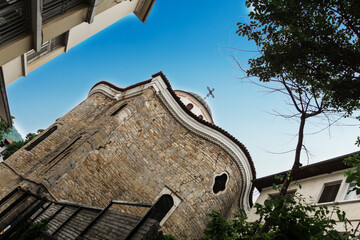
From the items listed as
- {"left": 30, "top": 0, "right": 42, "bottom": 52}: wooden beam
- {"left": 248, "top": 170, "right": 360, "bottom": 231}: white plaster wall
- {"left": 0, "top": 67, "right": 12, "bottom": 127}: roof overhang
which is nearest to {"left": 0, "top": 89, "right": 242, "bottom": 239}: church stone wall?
{"left": 0, "top": 67, "right": 12, "bottom": 127}: roof overhang

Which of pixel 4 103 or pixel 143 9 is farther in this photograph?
pixel 143 9

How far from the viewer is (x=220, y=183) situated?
10.5m

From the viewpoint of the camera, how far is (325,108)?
17.5 ft

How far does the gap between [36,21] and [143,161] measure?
22.9 feet

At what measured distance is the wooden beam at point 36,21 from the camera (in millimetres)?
3314

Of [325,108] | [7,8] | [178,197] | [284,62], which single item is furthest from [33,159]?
[325,108]

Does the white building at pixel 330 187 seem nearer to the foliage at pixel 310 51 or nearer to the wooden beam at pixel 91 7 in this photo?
the foliage at pixel 310 51

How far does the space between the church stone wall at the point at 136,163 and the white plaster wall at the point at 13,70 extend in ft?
10.5

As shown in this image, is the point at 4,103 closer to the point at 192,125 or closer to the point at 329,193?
the point at 192,125

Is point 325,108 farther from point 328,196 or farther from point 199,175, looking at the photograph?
point 199,175

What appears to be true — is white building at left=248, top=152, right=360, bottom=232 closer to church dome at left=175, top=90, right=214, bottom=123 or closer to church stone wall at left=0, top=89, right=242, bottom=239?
church stone wall at left=0, top=89, right=242, bottom=239

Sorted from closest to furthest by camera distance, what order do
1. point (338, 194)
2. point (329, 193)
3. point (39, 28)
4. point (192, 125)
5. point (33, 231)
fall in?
point (39, 28) < point (33, 231) < point (338, 194) < point (329, 193) < point (192, 125)

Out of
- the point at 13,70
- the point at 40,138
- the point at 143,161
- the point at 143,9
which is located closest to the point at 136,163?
the point at 143,161

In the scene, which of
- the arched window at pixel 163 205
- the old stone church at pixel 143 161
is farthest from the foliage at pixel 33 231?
the arched window at pixel 163 205
